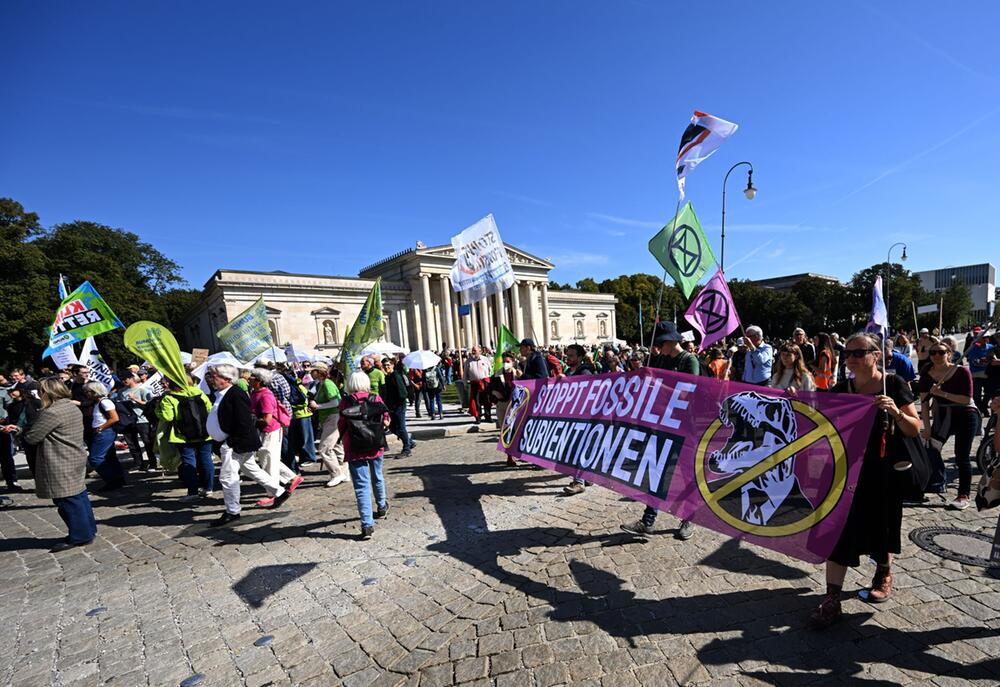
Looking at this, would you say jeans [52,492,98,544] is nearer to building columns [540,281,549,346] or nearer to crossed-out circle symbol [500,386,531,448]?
crossed-out circle symbol [500,386,531,448]

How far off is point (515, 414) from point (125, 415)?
809 centimetres

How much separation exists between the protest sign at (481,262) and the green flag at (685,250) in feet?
11.2

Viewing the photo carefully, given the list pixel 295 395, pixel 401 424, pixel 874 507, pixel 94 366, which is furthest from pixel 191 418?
pixel 874 507

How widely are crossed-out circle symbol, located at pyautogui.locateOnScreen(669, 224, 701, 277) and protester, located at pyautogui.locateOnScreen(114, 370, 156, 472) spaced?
1038 centimetres

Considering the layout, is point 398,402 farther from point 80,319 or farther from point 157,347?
point 80,319

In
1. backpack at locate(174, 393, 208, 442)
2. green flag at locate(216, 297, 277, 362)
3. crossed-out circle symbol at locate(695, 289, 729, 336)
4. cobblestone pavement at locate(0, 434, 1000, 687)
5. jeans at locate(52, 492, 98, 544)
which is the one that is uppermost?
green flag at locate(216, 297, 277, 362)

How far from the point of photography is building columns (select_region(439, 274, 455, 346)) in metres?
61.1

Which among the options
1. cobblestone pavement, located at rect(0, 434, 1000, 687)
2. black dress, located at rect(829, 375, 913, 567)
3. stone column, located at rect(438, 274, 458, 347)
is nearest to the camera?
cobblestone pavement, located at rect(0, 434, 1000, 687)

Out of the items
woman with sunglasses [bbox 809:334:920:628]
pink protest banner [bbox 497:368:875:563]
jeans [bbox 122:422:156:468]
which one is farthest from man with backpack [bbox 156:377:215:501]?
woman with sunglasses [bbox 809:334:920:628]

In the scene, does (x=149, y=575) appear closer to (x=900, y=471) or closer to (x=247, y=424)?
(x=247, y=424)

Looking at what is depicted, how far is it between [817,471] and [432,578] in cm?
315

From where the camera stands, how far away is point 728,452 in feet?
11.4

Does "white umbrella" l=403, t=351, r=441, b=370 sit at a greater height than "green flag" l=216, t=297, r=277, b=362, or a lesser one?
lesser

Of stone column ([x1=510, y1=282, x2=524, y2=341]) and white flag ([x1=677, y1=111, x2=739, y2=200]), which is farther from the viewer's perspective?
stone column ([x1=510, y1=282, x2=524, y2=341])
